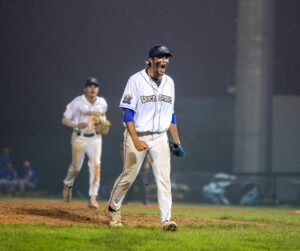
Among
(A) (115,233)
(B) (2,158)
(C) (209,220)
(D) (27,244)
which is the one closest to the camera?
(D) (27,244)

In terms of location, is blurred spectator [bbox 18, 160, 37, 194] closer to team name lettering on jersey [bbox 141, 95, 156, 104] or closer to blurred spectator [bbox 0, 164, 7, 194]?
blurred spectator [bbox 0, 164, 7, 194]

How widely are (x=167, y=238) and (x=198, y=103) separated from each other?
55.2 feet

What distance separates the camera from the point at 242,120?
22.7 metres

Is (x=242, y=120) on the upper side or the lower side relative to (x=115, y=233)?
upper

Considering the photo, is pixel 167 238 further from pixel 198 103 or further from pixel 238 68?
pixel 198 103

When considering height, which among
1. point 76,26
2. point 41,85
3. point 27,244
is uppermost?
point 76,26

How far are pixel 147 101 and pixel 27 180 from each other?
14.3 m

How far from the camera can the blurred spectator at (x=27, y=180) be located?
22.8 metres

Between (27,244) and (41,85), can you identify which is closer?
(27,244)

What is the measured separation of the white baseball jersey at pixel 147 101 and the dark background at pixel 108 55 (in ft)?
50.2

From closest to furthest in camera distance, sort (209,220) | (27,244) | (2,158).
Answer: (27,244) < (209,220) < (2,158)

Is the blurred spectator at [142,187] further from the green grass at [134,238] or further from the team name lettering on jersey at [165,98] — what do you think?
the green grass at [134,238]

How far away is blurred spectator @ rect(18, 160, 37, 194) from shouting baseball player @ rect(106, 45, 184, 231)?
13.8 metres

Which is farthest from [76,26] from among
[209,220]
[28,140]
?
[209,220]
